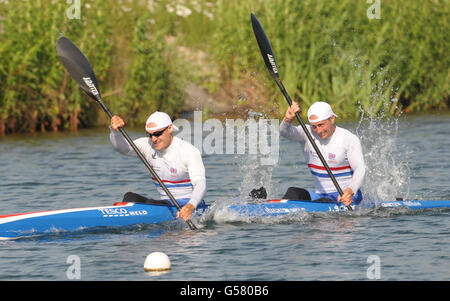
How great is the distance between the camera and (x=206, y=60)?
85.1 ft

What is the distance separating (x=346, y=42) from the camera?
25.1 meters

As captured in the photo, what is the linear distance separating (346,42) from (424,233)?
14486 mm

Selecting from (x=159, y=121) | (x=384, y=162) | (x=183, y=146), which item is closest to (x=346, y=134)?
(x=183, y=146)

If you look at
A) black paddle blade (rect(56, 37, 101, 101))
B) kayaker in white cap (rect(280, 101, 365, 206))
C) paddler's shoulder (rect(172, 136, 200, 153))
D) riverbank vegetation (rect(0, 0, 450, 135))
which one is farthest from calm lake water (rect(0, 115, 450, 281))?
riverbank vegetation (rect(0, 0, 450, 135))

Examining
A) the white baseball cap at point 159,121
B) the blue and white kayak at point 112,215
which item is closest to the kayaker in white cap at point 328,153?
the blue and white kayak at point 112,215

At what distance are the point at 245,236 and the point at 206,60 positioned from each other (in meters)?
15.2

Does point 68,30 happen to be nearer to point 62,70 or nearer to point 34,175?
point 62,70

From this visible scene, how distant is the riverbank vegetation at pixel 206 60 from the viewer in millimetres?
24188

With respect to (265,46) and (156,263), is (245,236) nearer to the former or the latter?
(156,263)

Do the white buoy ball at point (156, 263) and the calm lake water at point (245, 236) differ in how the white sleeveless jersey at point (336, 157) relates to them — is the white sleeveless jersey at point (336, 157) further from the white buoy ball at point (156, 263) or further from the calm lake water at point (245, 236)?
the white buoy ball at point (156, 263)

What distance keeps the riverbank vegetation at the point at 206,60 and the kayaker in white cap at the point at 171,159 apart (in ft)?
41.5

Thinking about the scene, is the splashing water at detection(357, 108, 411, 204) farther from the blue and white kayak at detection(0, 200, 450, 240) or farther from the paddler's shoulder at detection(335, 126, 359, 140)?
the blue and white kayak at detection(0, 200, 450, 240)
